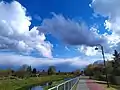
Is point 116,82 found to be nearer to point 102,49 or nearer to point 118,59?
point 102,49

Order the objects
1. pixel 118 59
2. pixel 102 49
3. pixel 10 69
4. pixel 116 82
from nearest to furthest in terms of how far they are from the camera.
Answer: pixel 102 49 < pixel 116 82 < pixel 118 59 < pixel 10 69

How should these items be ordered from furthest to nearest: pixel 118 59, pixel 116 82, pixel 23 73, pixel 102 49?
pixel 23 73 < pixel 118 59 < pixel 116 82 < pixel 102 49

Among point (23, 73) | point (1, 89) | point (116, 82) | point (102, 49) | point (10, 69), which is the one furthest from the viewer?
point (10, 69)

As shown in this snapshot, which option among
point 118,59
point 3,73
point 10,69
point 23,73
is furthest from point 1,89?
point 10,69

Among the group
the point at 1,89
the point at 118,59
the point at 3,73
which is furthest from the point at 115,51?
the point at 3,73

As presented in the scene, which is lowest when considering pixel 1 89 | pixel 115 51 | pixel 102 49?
pixel 1 89

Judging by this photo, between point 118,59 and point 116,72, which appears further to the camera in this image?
point 118,59

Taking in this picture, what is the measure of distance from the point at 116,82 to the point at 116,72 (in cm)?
753

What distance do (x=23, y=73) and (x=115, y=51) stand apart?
3092 inches

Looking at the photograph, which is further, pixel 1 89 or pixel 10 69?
pixel 10 69

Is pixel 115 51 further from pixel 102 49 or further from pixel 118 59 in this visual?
pixel 102 49

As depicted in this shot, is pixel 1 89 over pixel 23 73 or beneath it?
beneath

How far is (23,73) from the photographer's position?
540 ft

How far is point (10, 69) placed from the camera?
18700 cm
